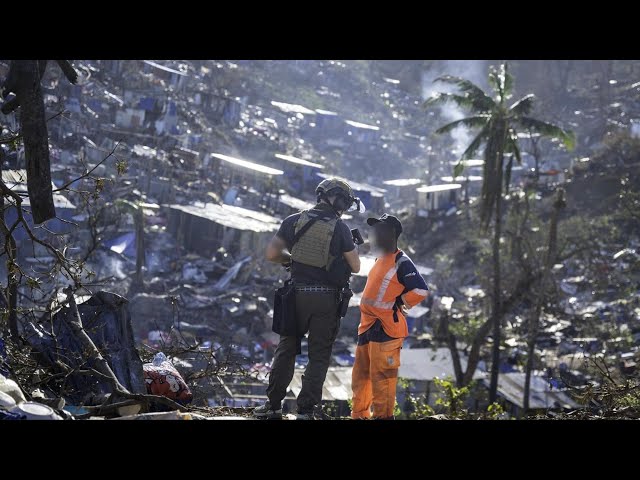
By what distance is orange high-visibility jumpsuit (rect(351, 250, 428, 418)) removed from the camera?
4.85 metres

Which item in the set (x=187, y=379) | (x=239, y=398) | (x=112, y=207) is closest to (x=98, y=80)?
(x=112, y=207)

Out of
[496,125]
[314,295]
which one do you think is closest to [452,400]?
[314,295]

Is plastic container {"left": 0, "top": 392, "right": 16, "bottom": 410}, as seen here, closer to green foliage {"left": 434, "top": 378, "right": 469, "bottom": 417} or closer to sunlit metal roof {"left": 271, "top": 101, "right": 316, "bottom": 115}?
green foliage {"left": 434, "top": 378, "right": 469, "bottom": 417}

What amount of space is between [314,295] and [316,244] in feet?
1.08

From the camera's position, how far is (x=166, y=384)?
15.8 ft

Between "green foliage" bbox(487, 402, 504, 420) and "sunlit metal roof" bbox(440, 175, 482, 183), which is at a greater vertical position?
"sunlit metal roof" bbox(440, 175, 482, 183)

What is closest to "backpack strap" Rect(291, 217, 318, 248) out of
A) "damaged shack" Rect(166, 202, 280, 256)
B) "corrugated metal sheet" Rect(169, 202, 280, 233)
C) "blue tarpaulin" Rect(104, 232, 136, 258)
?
"blue tarpaulin" Rect(104, 232, 136, 258)

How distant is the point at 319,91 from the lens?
178 feet

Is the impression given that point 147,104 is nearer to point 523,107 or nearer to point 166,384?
point 523,107

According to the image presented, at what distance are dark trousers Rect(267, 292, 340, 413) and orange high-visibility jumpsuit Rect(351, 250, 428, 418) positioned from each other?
14.8 inches

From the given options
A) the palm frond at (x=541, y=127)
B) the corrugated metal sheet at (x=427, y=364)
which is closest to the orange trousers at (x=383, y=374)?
the corrugated metal sheet at (x=427, y=364)
